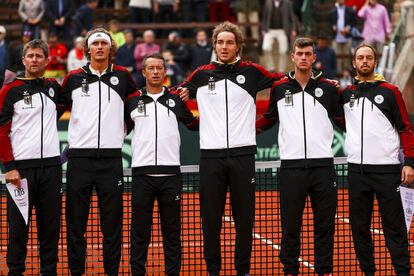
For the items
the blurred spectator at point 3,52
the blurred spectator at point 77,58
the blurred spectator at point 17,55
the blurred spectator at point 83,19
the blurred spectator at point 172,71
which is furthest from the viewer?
the blurred spectator at point 83,19

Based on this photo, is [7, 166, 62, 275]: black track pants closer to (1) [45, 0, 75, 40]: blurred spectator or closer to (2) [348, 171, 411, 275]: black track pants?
(2) [348, 171, 411, 275]: black track pants

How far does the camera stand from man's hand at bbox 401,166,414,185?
462 inches

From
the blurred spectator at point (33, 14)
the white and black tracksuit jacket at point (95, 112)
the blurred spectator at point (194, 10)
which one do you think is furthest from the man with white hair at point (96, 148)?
the blurred spectator at point (194, 10)

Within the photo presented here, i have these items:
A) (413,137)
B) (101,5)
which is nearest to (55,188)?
(413,137)

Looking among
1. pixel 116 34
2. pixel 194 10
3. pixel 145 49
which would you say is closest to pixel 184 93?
pixel 145 49

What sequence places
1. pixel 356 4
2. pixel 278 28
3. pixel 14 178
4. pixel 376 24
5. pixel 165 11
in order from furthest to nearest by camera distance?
1. pixel 165 11
2. pixel 356 4
3. pixel 278 28
4. pixel 376 24
5. pixel 14 178

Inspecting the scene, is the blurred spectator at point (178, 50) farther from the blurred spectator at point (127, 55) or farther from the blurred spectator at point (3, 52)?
the blurred spectator at point (3, 52)

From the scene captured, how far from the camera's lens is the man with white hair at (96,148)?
11852 millimetres

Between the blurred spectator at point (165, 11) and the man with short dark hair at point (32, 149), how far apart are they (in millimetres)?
15758

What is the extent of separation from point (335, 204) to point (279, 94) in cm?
132

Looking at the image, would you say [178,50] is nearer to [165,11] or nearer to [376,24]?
[165,11]

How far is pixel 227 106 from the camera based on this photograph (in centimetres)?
1192

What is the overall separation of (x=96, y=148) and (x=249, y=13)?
16.8 metres

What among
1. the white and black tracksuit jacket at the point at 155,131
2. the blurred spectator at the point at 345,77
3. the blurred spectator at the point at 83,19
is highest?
the blurred spectator at the point at 83,19
